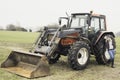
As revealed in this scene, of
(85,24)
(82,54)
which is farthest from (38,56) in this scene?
(85,24)

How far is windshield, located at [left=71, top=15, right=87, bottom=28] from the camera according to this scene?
11.5 meters

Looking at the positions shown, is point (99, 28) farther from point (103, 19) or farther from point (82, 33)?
point (82, 33)

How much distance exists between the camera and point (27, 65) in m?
10.1

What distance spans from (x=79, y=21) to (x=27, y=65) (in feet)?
9.91

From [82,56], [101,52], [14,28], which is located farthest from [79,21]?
[14,28]

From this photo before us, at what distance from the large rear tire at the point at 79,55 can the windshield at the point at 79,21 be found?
1.24m

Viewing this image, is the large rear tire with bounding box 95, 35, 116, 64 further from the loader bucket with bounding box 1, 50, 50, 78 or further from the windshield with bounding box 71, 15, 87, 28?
the loader bucket with bounding box 1, 50, 50, 78

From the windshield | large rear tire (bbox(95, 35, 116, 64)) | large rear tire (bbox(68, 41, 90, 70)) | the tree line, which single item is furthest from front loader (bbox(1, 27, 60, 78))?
the tree line

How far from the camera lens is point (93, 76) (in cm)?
949

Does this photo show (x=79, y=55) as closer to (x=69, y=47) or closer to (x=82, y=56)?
(x=82, y=56)

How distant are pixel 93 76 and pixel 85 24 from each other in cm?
263

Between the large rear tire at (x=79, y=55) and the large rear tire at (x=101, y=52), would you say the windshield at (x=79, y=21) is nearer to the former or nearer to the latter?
the large rear tire at (x=101, y=52)

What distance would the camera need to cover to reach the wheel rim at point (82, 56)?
10.5 m

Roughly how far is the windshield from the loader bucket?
2688 mm
